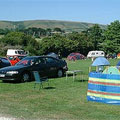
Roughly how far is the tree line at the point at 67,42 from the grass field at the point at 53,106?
6285 cm

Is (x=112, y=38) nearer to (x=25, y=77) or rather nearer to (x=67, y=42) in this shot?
(x=67, y=42)

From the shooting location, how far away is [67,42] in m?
83.9

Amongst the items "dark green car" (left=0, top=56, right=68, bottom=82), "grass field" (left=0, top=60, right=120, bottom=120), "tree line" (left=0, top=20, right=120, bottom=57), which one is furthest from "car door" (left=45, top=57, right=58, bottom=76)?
"tree line" (left=0, top=20, right=120, bottom=57)

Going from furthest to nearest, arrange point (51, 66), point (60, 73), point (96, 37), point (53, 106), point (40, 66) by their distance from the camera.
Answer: point (96, 37), point (60, 73), point (51, 66), point (40, 66), point (53, 106)

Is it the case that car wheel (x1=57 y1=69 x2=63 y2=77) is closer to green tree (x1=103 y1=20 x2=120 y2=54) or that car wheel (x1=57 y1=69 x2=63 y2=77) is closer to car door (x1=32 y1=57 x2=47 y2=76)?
car door (x1=32 y1=57 x2=47 y2=76)

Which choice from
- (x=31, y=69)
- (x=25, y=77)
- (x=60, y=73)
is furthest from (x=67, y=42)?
(x=25, y=77)

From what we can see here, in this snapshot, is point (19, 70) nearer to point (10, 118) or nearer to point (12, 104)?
point (12, 104)

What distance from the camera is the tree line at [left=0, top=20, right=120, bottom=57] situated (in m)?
82.4

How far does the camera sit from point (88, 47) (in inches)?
3504

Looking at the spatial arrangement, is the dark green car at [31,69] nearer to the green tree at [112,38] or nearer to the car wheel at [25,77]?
the car wheel at [25,77]

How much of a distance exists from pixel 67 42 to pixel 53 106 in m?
73.0

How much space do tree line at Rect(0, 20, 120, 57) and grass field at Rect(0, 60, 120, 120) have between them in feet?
206

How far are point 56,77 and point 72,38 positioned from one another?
68490 millimetres

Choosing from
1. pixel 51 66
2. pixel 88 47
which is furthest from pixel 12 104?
pixel 88 47
